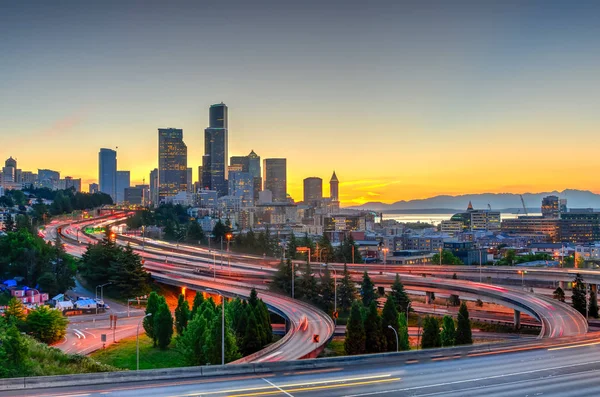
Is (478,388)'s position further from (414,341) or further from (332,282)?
(332,282)

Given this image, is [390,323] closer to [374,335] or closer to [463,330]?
[374,335]

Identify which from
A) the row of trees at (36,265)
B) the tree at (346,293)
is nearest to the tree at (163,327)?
the tree at (346,293)

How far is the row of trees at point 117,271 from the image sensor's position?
66.2 meters

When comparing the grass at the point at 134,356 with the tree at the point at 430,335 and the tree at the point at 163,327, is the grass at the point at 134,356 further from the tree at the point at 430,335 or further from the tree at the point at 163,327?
the tree at the point at 430,335

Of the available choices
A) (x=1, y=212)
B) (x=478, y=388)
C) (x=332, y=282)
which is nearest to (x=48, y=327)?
(x=332, y=282)

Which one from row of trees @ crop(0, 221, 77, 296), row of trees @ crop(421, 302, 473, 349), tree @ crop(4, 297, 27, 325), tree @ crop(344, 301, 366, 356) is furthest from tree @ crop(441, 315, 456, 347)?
row of trees @ crop(0, 221, 77, 296)

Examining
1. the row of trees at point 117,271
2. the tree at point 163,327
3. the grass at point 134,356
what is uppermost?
the row of trees at point 117,271

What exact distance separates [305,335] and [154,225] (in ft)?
398

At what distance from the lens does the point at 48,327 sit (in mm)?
45375

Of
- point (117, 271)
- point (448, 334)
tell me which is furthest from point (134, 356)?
point (117, 271)

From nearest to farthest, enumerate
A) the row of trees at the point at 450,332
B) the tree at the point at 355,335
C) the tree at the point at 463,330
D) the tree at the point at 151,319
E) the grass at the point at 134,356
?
1. the tree at the point at 355,335
2. the row of trees at the point at 450,332
3. the tree at the point at 463,330
4. the grass at the point at 134,356
5. the tree at the point at 151,319

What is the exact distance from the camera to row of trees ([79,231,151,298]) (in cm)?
6619

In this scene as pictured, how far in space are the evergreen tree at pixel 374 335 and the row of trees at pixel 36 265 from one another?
4100cm

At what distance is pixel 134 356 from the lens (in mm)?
43031
